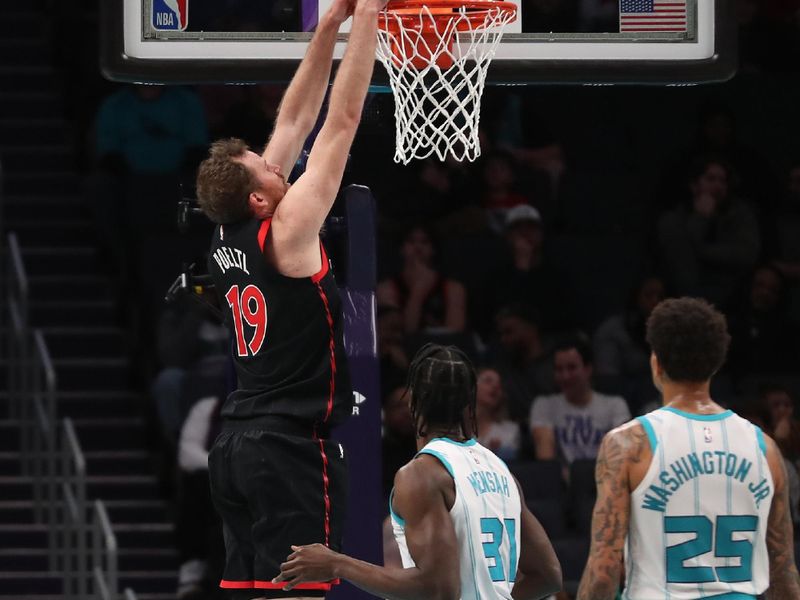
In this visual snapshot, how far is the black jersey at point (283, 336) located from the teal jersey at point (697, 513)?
3.22ft

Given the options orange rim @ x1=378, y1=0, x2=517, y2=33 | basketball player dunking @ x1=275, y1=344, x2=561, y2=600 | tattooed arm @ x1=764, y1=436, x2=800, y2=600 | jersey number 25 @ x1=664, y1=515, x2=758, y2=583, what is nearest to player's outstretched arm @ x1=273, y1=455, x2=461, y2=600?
basketball player dunking @ x1=275, y1=344, x2=561, y2=600

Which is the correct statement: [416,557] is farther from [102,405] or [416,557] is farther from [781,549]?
[102,405]

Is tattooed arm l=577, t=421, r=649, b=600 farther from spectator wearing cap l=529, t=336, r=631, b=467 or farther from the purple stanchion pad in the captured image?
spectator wearing cap l=529, t=336, r=631, b=467

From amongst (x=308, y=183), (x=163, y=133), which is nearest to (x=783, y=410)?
(x=163, y=133)

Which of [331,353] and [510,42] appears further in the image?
[510,42]

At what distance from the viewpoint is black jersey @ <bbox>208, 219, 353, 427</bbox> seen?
496 cm

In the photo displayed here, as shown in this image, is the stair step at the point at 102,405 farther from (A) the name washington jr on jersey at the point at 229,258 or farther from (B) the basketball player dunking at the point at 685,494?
(B) the basketball player dunking at the point at 685,494

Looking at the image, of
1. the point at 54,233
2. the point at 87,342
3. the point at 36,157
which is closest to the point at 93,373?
the point at 87,342

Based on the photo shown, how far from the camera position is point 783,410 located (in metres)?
9.21

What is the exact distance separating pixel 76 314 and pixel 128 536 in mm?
1819

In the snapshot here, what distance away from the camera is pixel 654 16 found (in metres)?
6.51

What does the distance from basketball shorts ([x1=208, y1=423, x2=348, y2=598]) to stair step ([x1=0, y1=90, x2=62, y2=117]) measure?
27.2 ft

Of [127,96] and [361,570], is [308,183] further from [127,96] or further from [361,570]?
[127,96]

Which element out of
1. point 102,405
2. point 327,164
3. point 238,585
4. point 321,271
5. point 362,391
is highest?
point 327,164
